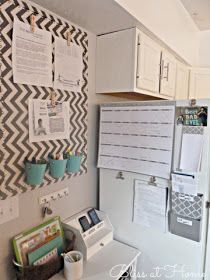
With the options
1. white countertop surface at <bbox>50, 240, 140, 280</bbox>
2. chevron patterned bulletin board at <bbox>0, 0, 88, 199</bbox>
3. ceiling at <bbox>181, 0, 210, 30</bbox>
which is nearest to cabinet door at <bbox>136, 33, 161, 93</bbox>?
chevron patterned bulletin board at <bbox>0, 0, 88, 199</bbox>

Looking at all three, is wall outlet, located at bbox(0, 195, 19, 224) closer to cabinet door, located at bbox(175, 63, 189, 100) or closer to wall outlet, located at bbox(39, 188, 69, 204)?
wall outlet, located at bbox(39, 188, 69, 204)

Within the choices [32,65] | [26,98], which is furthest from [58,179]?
[32,65]

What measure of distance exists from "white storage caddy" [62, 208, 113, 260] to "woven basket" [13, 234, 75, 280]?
0.32 feet

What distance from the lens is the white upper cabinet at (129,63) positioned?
154cm

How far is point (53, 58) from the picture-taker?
1386 millimetres

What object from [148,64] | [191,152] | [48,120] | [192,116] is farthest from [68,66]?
[191,152]

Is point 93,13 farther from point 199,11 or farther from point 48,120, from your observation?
point 199,11

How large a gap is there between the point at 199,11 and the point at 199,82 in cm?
71

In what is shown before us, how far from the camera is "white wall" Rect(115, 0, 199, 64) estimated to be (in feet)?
4.56

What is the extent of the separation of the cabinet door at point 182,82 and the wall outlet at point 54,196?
1.43 metres

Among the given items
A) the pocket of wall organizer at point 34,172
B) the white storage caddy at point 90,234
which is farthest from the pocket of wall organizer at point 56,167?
the white storage caddy at point 90,234

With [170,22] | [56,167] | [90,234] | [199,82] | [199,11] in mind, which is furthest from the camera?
[199,82]

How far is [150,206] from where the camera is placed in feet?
5.08

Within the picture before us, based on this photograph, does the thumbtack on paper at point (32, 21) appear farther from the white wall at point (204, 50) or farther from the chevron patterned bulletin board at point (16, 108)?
the white wall at point (204, 50)
